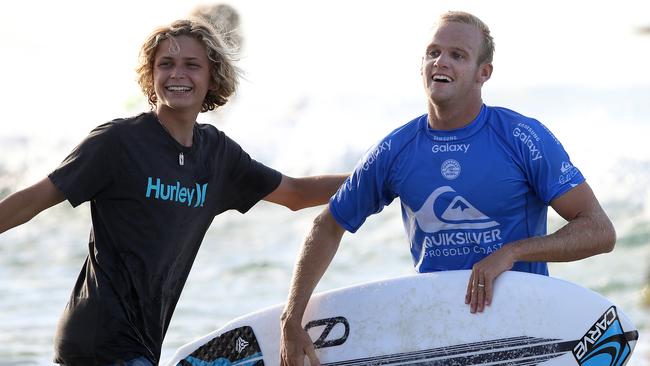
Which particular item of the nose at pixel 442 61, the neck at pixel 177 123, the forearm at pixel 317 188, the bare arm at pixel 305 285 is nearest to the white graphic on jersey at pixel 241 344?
the bare arm at pixel 305 285

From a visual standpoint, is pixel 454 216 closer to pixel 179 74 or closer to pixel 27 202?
pixel 179 74

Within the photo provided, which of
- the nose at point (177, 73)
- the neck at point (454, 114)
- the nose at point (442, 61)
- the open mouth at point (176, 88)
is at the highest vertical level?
the nose at point (177, 73)

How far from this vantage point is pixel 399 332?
4062 mm

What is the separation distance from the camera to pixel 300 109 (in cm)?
1950

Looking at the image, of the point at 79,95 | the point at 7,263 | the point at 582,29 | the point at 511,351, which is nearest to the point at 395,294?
the point at 511,351

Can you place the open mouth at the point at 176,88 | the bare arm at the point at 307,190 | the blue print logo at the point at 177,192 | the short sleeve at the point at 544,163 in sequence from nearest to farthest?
the short sleeve at the point at 544,163 → the blue print logo at the point at 177,192 → the open mouth at the point at 176,88 → the bare arm at the point at 307,190

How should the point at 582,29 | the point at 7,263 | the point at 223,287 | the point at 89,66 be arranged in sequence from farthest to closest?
the point at 89,66, the point at 582,29, the point at 7,263, the point at 223,287

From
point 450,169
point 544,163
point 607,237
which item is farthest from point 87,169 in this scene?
point 607,237

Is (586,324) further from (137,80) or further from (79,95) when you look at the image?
(79,95)

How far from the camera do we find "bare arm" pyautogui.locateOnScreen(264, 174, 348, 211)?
4535mm

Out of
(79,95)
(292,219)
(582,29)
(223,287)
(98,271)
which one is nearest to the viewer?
(98,271)

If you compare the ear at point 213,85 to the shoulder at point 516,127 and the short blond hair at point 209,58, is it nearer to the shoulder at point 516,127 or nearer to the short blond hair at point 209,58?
the short blond hair at point 209,58

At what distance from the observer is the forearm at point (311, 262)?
4055 mm

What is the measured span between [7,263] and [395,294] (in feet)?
28.0
